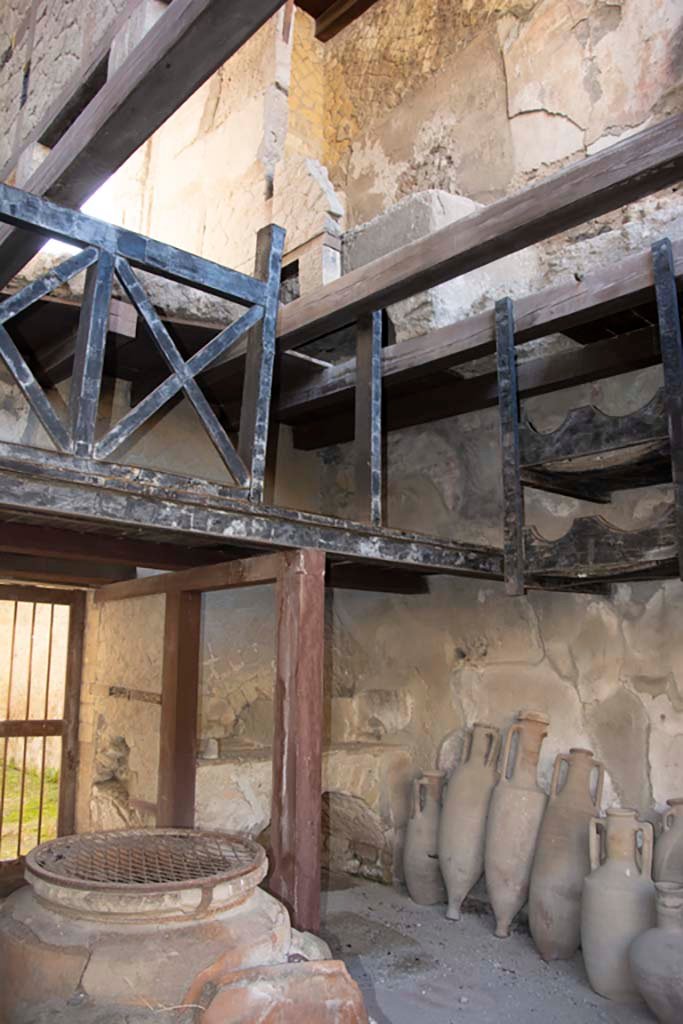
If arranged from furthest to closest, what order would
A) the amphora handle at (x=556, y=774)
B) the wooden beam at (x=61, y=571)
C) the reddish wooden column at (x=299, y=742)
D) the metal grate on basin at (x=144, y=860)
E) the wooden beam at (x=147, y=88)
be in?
1. the wooden beam at (x=61, y=571)
2. the amphora handle at (x=556, y=774)
3. the reddish wooden column at (x=299, y=742)
4. the metal grate on basin at (x=144, y=860)
5. the wooden beam at (x=147, y=88)

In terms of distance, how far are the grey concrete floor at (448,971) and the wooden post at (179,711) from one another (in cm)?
107

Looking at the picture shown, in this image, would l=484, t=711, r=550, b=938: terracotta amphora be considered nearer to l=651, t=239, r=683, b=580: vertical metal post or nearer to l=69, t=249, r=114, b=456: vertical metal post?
l=651, t=239, r=683, b=580: vertical metal post

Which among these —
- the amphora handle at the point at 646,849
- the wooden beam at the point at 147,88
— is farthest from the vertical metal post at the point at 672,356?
the wooden beam at the point at 147,88

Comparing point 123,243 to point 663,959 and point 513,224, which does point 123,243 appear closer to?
point 513,224

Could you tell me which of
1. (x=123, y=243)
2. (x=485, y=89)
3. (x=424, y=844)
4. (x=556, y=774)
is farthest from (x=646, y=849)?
(x=485, y=89)

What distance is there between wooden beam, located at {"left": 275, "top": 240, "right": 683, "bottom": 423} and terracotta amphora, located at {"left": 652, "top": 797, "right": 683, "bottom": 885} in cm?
235

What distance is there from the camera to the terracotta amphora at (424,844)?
445 cm

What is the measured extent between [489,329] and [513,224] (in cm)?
73

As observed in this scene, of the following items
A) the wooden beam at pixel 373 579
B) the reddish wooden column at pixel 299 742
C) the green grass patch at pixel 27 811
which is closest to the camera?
the reddish wooden column at pixel 299 742

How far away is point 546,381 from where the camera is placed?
12.9 ft

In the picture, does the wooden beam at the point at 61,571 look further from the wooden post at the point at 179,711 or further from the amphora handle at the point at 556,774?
the amphora handle at the point at 556,774

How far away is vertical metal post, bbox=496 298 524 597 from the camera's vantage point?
137 inches

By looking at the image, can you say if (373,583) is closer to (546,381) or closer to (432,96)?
(546,381)

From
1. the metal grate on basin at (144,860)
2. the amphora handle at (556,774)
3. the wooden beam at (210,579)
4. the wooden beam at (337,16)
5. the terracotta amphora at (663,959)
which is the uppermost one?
the wooden beam at (337,16)
